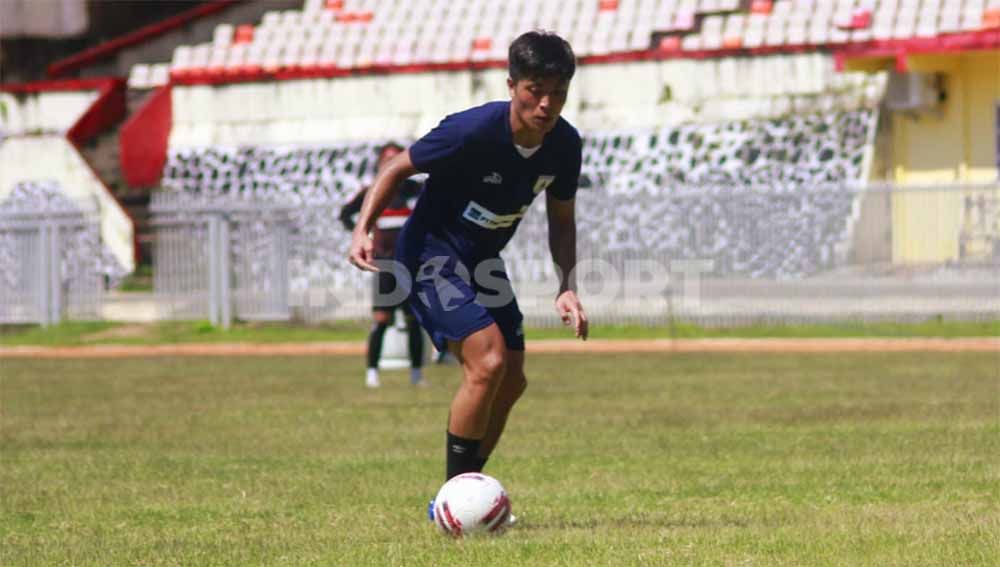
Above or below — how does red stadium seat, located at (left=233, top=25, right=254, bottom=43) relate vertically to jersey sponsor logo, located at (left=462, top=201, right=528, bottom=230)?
above

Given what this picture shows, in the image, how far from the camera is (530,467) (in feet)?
36.5

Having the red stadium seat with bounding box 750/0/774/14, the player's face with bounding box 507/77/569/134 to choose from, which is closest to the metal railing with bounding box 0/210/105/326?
the red stadium seat with bounding box 750/0/774/14

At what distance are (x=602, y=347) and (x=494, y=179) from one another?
1618cm

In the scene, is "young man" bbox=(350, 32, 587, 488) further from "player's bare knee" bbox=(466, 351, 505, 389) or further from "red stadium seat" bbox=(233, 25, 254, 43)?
"red stadium seat" bbox=(233, 25, 254, 43)

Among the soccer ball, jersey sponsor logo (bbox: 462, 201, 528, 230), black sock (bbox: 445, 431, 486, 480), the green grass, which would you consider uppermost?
jersey sponsor logo (bbox: 462, 201, 528, 230)

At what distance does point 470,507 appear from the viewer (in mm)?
8133

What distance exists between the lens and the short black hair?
7914 mm

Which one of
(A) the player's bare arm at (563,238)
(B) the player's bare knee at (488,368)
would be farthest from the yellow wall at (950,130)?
(B) the player's bare knee at (488,368)

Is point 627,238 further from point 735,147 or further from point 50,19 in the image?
point 50,19

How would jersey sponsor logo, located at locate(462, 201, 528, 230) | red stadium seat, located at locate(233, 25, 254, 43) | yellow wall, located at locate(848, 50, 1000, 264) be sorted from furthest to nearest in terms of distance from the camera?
red stadium seat, located at locate(233, 25, 254, 43) → yellow wall, located at locate(848, 50, 1000, 264) → jersey sponsor logo, located at locate(462, 201, 528, 230)

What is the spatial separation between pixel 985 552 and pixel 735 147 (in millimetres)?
24684

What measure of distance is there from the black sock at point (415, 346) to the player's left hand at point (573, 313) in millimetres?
9226

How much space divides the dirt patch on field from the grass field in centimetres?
381

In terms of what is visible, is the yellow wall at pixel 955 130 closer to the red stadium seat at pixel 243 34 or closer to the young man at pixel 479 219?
the red stadium seat at pixel 243 34
